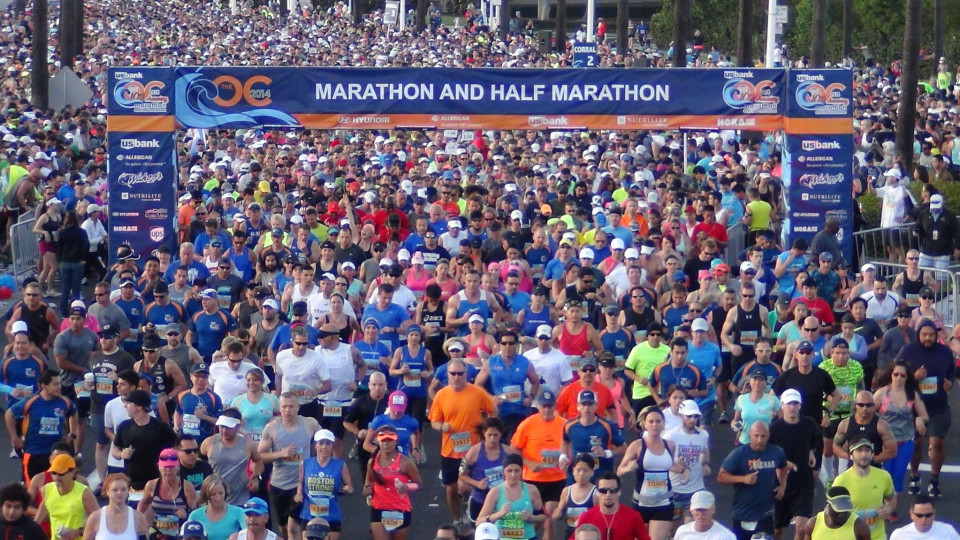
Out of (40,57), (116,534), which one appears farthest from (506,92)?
(40,57)

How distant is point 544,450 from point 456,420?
975mm

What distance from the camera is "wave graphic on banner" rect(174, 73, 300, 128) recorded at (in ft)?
68.3

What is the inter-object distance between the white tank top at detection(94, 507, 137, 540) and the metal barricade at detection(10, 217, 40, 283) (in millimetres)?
12641

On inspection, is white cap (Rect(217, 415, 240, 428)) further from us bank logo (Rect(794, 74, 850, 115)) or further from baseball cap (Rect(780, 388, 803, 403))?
us bank logo (Rect(794, 74, 850, 115))

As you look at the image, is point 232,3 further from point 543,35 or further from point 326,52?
point 326,52

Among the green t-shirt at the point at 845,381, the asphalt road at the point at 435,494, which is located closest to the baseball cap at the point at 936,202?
the asphalt road at the point at 435,494

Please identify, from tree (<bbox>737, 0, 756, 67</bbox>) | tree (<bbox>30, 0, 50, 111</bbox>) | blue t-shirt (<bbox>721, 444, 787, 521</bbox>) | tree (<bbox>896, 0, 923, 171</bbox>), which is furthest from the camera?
tree (<bbox>737, 0, 756, 67</bbox>)

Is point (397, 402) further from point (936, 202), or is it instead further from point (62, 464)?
point (936, 202)

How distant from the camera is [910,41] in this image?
2903 cm

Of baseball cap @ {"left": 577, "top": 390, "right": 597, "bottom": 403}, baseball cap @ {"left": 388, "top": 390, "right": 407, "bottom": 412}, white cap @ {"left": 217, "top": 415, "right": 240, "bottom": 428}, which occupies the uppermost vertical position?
baseball cap @ {"left": 577, "top": 390, "right": 597, "bottom": 403}

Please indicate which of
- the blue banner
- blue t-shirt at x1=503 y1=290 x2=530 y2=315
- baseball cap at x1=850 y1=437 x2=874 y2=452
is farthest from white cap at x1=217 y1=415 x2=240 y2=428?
the blue banner

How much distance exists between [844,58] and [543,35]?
2064cm

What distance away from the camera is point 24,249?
2392 centimetres

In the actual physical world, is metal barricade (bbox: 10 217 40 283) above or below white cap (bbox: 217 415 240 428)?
above
